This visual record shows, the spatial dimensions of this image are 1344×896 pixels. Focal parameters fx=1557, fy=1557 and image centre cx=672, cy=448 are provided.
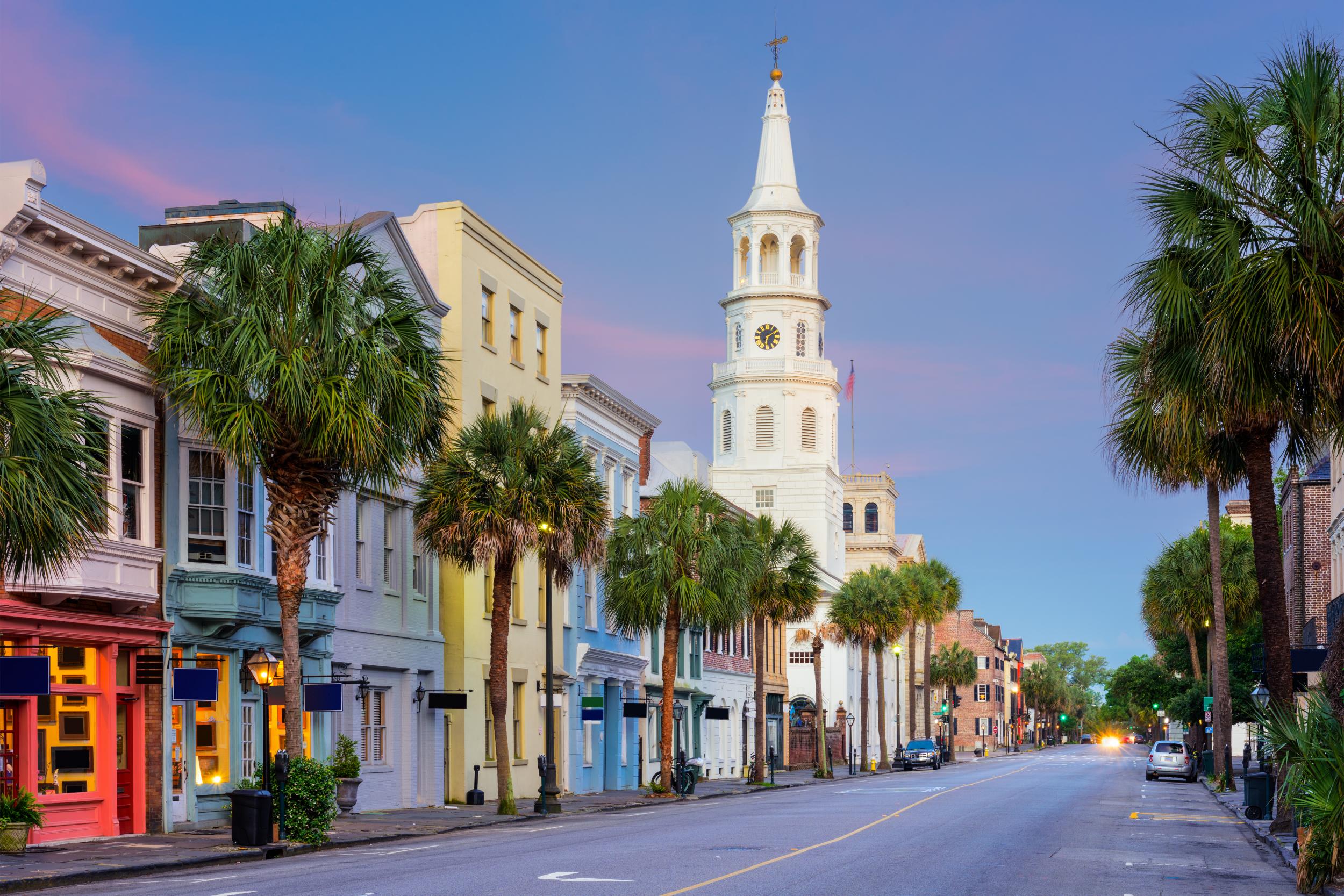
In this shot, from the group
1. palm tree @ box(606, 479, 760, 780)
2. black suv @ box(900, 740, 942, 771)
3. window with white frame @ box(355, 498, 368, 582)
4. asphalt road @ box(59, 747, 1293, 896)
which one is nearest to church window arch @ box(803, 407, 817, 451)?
black suv @ box(900, 740, 942, 771)

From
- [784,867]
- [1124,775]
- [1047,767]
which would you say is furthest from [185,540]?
[1047,767]

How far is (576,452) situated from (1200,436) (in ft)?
48.6

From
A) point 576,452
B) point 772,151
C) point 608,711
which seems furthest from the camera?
point 772,151

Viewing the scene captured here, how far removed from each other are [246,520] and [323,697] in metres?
4.10

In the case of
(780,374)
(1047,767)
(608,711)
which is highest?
(780,374)

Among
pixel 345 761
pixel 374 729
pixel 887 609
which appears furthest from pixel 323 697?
pixel 887 609

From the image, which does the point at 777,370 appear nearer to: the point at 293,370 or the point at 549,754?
the point at 549,754

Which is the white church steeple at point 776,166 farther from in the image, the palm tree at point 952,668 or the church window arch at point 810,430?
the palm tree at point 952,668

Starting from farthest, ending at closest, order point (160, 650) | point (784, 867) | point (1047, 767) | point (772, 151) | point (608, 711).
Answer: point (772, 151) < point (1047, 767) < point (608, 711) < point (160, 650) < point (784, 867)

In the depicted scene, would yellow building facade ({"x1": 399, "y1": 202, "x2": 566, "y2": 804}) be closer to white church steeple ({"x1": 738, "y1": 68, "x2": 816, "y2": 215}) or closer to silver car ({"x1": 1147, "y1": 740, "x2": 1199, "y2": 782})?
silver car ({"x1": 1147, "y1": 740, "x2": 1199, "y2": 782})

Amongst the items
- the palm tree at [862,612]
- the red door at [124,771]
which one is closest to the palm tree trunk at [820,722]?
the palm tree at [862,612]

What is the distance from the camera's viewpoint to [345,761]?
3250cm

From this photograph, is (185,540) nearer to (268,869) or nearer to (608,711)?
(268,869)

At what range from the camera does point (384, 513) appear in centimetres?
3706
